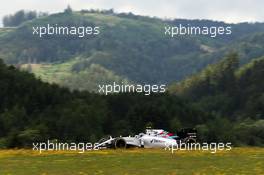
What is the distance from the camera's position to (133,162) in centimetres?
3469

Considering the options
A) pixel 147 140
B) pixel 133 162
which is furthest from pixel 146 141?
pixel 133 162

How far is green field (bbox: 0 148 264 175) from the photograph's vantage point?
100 ft

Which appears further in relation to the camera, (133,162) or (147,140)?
(147,140)

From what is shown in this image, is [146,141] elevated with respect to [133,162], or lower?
elevated

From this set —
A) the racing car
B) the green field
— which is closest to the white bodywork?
the racing car

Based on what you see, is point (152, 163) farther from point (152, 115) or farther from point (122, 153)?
point (152, 115)

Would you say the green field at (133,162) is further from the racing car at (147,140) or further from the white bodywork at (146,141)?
the white bodywork at (146,141)

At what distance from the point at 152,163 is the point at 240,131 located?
147271mm

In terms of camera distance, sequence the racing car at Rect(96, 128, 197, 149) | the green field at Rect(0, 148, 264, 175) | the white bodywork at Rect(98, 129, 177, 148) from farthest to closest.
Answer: the white bodywork at Rect(98, 129, 177, 148), the racing car at Rect(96, 128, 197, 149), the green field at Rect(0, 148, 264, 175)

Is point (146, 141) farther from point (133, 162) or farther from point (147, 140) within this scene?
point (133, 162)

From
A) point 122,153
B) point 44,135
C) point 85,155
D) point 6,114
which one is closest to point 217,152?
point 122,153

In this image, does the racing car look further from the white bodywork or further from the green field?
the green field

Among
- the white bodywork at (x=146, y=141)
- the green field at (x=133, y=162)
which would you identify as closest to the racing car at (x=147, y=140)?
the white bodywork at (x=146, y=141)

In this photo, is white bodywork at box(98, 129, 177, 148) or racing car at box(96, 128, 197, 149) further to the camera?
white bodywork at box(98, 129, 177, 148)
